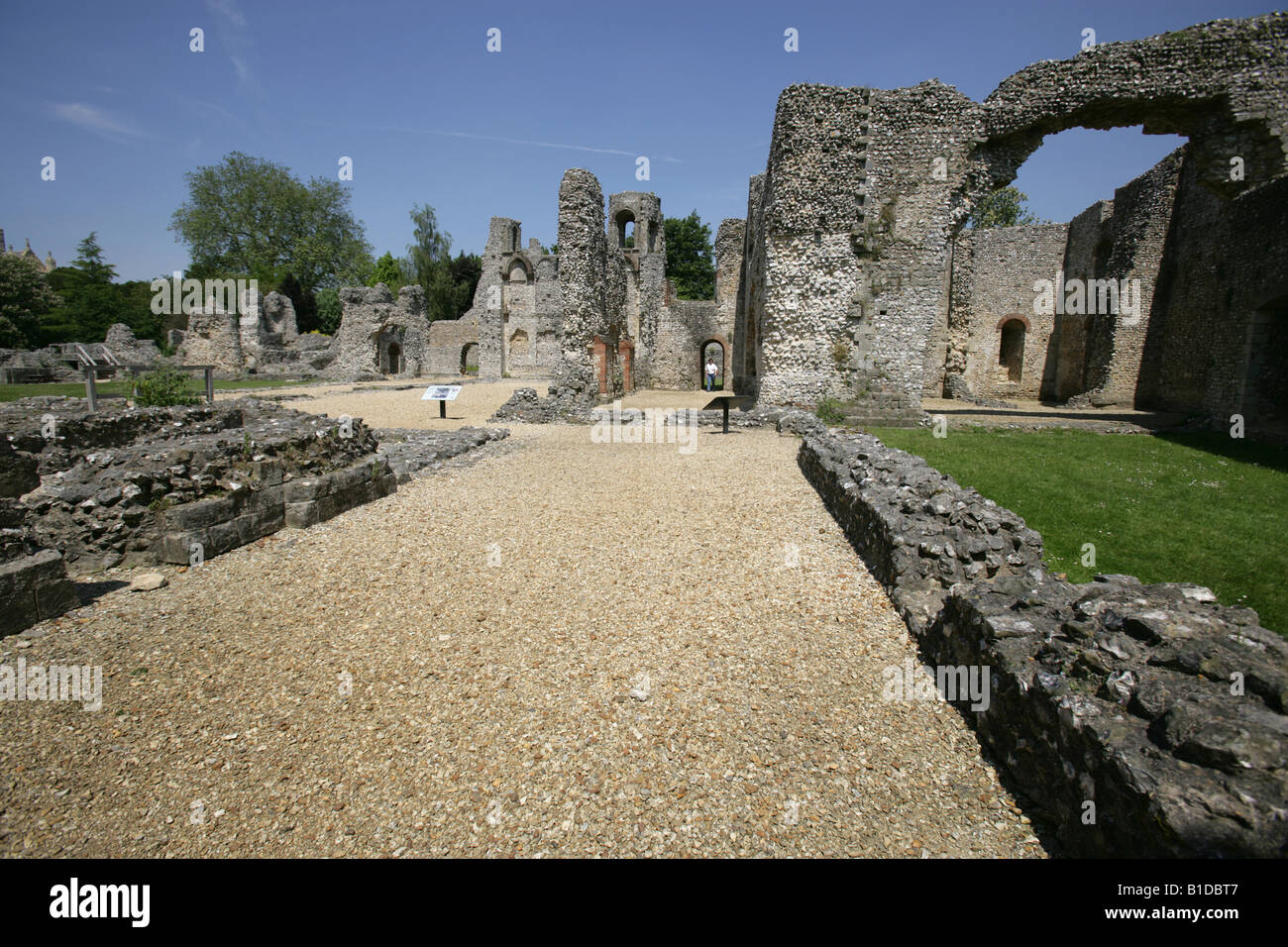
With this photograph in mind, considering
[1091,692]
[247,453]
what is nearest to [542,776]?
[1091,692]

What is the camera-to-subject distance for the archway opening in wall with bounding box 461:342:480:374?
40.4 meters

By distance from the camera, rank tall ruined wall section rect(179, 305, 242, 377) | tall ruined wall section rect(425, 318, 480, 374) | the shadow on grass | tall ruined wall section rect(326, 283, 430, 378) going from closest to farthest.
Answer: the shadow on grass < tall ruined wall section rect(179, 305, 242, 377) < tall ruined wall section rect(326, 283, 430, 378) < tall ruined wall section rect(425, 318, 480, 374)

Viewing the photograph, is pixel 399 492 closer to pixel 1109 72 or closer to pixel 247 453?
pixel 247 453

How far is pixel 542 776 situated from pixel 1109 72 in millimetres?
17708

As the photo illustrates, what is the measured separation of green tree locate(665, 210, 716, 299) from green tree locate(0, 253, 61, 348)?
4278 cm

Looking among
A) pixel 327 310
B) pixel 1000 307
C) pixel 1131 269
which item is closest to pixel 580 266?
pixel 1131 269

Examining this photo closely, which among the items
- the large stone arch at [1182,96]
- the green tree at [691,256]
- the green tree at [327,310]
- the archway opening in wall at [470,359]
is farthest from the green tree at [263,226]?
the large stone arch at [1182,96]

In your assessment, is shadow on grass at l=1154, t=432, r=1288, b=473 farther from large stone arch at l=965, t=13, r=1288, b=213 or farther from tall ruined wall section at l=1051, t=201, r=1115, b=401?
tall ruined wall section at l=1051, t=201, r=1115, b=401

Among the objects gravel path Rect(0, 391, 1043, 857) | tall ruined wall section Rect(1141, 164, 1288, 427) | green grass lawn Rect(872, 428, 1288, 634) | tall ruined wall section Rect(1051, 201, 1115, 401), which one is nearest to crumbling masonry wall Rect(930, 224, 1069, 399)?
tall ruined wall section Rect(1051, 201, 1115, 401)

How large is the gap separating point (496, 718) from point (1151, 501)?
24.4ft

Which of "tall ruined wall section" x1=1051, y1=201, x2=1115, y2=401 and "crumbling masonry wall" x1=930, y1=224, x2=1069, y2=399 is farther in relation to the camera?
"crumbling masonry wall" x1=930, y1=224, x2=1069, y2=399

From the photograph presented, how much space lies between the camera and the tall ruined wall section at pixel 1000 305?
23250 millimetres
